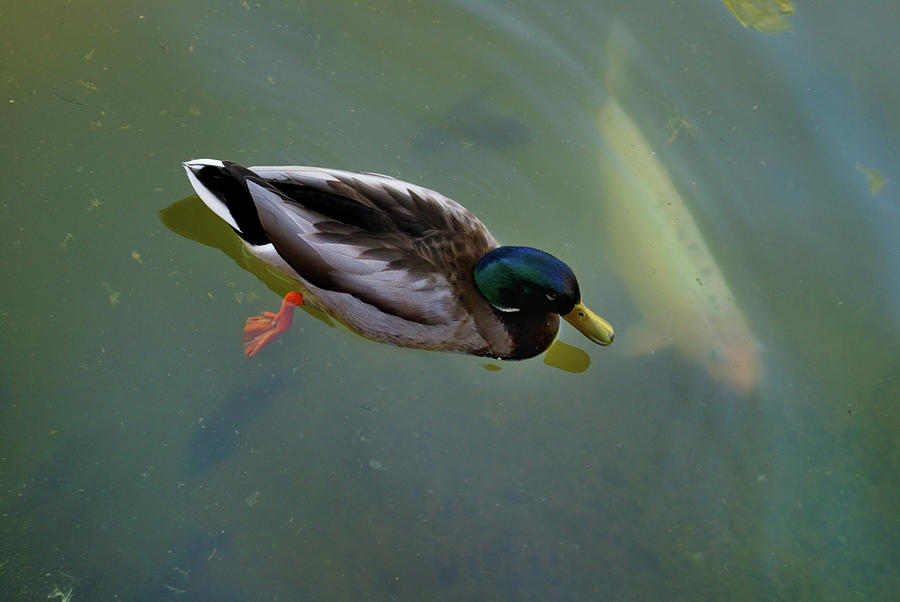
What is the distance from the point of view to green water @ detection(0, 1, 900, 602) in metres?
3.16

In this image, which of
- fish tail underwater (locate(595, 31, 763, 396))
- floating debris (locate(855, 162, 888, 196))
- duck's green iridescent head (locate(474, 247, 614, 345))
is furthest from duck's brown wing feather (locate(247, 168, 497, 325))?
floating debris (locate(855, 162, 888, 196))

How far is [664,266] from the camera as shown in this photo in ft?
Answer: 12.8

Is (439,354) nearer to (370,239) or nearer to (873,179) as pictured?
(370,239)

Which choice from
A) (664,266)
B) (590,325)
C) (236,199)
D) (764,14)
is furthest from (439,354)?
(764,14)

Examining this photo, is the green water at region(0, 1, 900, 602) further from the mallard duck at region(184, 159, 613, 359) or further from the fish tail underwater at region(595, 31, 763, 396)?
the mallard duck at region(184, 159, 613, 359)

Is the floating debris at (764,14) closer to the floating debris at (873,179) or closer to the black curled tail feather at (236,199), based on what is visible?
the floating debris at (873,179)

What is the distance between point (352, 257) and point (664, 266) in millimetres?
1680

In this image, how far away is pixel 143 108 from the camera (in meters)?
3.95

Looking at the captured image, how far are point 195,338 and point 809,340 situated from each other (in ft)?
9.52

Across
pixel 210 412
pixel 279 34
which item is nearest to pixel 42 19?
pixel 279 34

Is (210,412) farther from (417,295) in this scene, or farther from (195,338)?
(417,295)

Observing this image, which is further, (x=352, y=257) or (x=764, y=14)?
(x=764, y=14)

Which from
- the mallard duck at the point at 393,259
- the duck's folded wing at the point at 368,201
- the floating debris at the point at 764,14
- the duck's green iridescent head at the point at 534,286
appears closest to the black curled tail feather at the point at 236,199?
the mallard duck at the point at 393,259

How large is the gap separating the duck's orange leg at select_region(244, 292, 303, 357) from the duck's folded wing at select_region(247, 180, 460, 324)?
1.41ft
